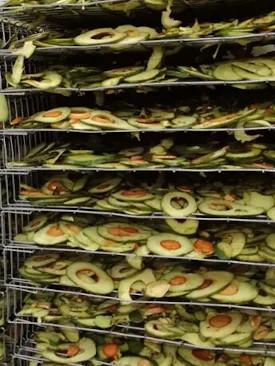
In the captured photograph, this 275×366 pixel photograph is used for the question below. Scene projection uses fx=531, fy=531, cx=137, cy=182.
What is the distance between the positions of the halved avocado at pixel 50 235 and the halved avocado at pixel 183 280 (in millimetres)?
206

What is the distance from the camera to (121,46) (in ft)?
2.90

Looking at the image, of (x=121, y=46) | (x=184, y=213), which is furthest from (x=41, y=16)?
(x=184, y=213)

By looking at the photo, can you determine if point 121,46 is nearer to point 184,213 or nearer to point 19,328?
point 184,213

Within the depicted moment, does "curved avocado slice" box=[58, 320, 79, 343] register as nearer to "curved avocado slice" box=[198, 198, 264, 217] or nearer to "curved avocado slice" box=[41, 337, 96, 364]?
"curved avocado slice" box=[41, 337, 96, 364]

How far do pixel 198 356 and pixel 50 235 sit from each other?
0.36 meters

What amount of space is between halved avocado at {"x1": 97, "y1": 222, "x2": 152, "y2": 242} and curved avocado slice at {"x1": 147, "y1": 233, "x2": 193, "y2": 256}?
0.07 feet

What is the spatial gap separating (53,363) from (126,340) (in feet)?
0.52

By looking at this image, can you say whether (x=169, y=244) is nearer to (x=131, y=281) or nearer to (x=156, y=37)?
(x=131, y=281)

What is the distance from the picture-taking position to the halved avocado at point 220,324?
94 cm

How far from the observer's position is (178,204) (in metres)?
0.95

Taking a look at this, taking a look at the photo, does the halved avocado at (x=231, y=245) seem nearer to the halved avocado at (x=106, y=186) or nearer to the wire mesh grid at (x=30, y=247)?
the wire mesh grid at (x=30, y=247)

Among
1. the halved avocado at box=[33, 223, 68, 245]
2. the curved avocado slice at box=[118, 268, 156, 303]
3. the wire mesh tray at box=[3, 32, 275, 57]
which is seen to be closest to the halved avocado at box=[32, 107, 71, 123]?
the wire mesh tray at box=[3, 32, 275, 57]

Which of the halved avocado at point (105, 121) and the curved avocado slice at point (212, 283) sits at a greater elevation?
the halved avocado at point (105, 121)

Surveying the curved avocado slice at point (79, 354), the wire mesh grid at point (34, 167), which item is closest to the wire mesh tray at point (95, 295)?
the curved avocado slice at point (79, 354)
